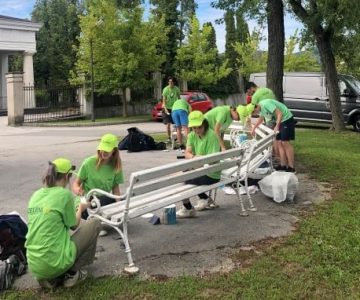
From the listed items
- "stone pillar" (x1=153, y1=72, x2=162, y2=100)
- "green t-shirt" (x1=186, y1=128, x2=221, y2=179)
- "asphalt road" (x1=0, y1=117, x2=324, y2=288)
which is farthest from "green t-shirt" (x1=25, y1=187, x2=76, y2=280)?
"stone pillar" (x1=153, y1=72, x2=162, y2=100)

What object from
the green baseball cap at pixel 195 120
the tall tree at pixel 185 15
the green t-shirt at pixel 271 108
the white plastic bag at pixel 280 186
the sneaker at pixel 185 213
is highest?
the tall tree at pixel 185 15

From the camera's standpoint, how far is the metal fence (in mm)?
30062

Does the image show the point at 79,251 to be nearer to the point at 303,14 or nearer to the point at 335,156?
the point at 335,156

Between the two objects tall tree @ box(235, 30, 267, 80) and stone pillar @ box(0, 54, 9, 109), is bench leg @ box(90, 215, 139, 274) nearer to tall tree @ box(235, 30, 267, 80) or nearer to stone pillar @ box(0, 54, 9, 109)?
stone pillar @ box(0, 54, 9, 109)

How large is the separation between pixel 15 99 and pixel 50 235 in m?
23.2

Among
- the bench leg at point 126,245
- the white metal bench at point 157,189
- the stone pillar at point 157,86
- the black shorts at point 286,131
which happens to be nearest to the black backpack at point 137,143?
the black shorts at point 286,131

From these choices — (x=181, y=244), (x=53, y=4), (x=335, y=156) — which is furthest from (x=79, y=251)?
(x=53, y=4)

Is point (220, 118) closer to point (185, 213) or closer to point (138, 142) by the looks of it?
point (185, 213)

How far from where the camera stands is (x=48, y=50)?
4781 centimetres

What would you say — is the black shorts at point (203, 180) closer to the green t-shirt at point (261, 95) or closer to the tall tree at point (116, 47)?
the green t-shirt at point (261, 95)

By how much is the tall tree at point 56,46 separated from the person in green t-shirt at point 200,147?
4037cm

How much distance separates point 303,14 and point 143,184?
13858 mm

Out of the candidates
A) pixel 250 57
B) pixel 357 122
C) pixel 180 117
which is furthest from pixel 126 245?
pixel 250 57

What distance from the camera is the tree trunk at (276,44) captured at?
40.2ft
